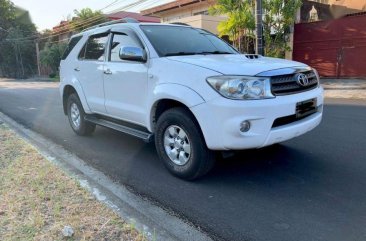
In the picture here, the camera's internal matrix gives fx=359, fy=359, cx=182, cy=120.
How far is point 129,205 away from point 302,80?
7.77ft

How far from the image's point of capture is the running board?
186 inches

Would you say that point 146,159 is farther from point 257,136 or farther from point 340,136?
point 340,136

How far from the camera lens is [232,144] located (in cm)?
370

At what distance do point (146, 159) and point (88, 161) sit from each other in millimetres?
871

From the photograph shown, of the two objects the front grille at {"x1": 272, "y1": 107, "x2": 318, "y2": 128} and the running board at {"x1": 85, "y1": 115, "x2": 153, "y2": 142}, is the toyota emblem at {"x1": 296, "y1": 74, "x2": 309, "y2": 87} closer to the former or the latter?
the front grille at {"x1": 272, "y1": 107, "x2": 318, "y2": 128}

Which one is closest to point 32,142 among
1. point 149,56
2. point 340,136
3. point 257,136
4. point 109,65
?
point 109,65

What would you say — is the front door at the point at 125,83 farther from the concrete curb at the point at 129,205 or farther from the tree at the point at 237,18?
the tree at the point at 237,18

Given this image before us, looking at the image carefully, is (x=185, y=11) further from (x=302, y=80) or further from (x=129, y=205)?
(x=129, y=205)

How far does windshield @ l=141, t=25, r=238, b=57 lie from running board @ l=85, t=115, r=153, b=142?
42.7 inches


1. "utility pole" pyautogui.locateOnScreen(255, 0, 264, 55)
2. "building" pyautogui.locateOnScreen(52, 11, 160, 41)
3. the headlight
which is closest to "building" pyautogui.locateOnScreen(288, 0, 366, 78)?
"utility pole" pyautogui.locateOnScreen(255, 0, 264, 55)

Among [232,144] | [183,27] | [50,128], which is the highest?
[183,27]

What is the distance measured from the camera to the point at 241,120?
360cm

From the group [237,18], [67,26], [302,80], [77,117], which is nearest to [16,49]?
[67,26]

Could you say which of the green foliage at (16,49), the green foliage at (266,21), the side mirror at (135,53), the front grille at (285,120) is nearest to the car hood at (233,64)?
the side mirror at (135,53)
